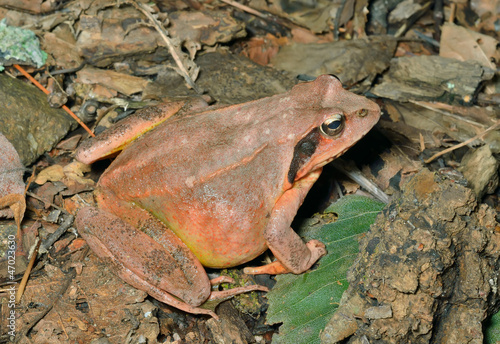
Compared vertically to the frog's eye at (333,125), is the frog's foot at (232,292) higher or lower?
lower

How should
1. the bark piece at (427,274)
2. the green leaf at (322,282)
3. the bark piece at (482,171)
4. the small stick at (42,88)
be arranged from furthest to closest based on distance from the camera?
the small stick at (42,88)
the bark piece at (482,171)
the green leaf at (322,282)
the bark piece at (427,274)

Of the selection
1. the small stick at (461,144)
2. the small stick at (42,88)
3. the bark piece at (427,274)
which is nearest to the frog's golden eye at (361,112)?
the bark piece at (427,274)

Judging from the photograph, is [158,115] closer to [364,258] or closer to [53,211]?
[53,211]

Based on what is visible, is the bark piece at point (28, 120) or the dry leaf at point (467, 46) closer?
the bark piece at point (28, 120)

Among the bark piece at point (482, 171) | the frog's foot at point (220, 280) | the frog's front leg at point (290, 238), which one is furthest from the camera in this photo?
the bark piece at point (482, 171)

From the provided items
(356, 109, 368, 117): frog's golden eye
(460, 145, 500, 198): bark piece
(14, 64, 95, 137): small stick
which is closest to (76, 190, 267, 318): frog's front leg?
(14, 64, 95, 137): small stick

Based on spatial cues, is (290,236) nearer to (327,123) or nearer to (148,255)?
(327,123)

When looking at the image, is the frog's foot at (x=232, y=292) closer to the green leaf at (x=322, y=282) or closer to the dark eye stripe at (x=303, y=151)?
the green leaf at (x=322, y=282)

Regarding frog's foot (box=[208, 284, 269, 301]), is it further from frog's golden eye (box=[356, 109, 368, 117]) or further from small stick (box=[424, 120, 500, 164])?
small stick (box=[424, 120, 500, 164])
